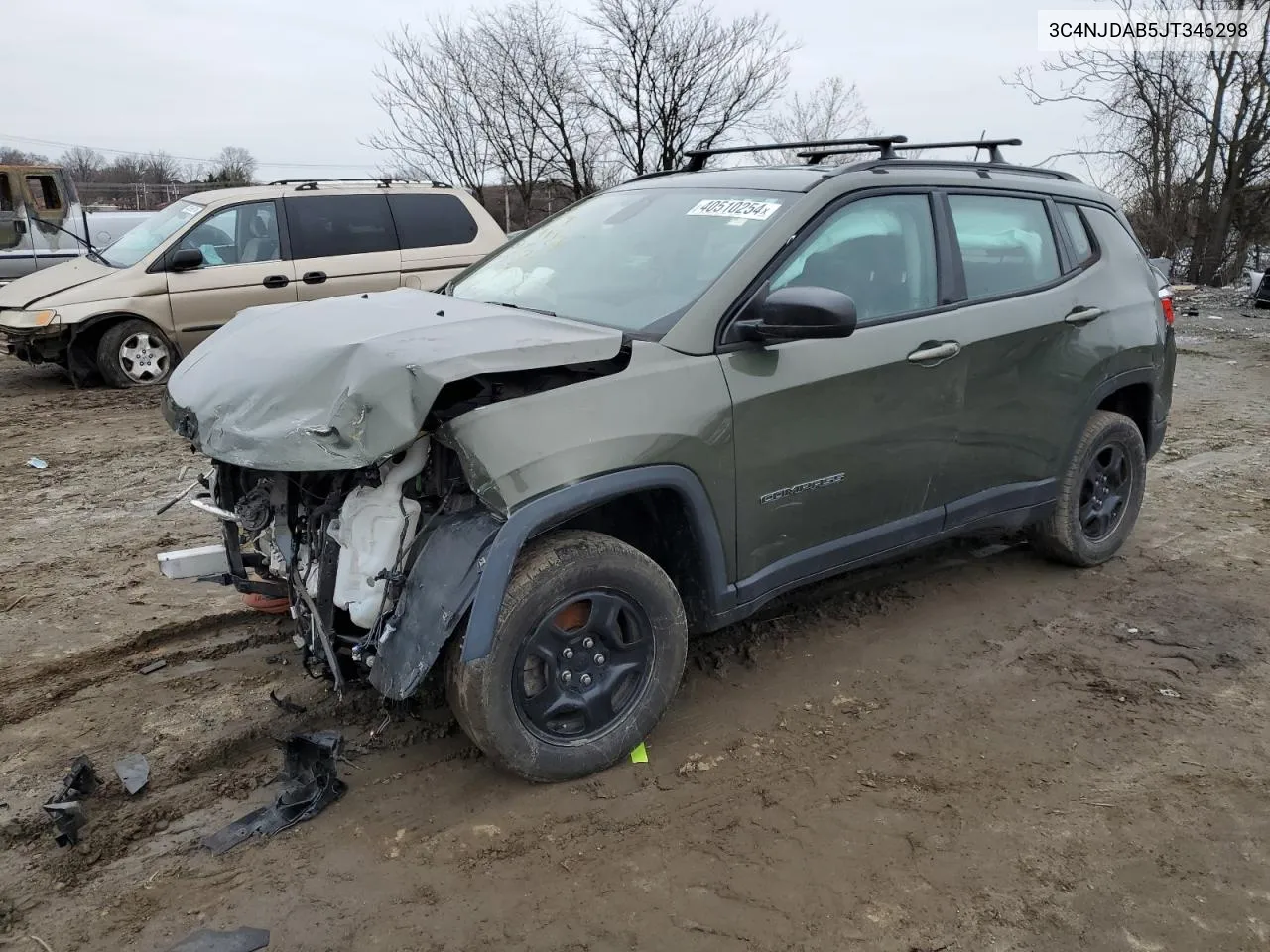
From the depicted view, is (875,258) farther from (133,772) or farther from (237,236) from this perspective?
(237,236)

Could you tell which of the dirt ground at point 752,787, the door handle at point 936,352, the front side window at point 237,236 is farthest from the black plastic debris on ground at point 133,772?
the front side window at point 237,236

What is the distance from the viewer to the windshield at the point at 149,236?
8.91 meters

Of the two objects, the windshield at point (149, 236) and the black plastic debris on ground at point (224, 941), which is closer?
the black plastic debris on ground at point (224, 941)

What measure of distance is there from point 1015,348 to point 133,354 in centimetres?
806

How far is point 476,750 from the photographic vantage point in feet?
10.4

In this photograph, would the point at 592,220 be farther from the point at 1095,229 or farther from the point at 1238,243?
the point at 1238,243

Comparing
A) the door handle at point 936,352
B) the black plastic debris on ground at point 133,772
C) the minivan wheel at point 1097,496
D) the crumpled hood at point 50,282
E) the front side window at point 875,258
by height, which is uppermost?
the crumpled hood at point 50,282

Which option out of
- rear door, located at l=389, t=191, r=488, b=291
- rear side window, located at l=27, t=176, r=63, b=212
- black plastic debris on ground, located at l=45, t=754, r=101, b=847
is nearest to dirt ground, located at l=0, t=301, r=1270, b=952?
black plastic debris on ground, located at l=45, t=754, r=101, b=847

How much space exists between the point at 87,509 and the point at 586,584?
4.13 meters

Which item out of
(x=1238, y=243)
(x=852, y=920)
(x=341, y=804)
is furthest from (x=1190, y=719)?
(x=1238, y=243)

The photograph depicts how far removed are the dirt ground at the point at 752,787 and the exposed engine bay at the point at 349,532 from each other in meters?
0.52

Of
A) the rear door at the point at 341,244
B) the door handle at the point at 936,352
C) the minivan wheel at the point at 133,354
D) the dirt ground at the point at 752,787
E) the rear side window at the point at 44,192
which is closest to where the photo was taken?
the dirt ground at the point at 752,787

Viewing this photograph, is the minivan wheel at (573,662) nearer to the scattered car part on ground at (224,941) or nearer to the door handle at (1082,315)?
the scattered car part on ground at (224,941)

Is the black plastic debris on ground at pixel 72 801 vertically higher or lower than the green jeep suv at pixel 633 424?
lower
